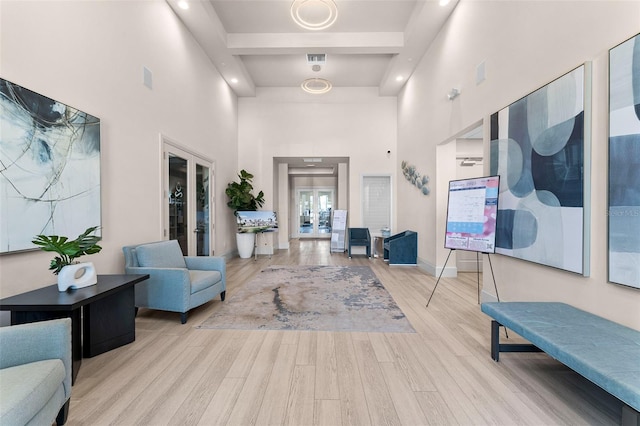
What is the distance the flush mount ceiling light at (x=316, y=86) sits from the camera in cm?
625

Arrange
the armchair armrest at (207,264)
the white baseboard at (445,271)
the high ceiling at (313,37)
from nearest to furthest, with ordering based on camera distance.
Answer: the armchair armrest at (207,264), the high ceiling at (313,37), the white baseboard at (445,271)

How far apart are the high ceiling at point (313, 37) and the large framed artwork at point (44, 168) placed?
300cm

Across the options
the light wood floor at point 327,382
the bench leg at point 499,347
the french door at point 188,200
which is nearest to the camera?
the light wood floor at point 327,382

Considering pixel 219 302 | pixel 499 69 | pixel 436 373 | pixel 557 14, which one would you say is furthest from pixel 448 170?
pixel 219 302

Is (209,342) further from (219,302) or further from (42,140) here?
(42,140)

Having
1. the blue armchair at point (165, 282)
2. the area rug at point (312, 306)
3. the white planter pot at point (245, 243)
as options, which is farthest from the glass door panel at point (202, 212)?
the blue armchair at point (165, 282)

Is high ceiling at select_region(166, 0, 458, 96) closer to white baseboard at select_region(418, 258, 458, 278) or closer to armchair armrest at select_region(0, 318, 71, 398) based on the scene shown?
white baseboard at select_region(418, 258, 458, 278)

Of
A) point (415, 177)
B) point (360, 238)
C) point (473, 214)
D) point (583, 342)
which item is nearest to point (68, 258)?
point (583, 342)

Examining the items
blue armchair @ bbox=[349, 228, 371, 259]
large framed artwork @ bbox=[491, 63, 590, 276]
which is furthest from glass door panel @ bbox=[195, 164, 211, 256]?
large framed artwork @ bbox=[491, 63, 590, 276]

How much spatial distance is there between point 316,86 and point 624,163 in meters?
5.70

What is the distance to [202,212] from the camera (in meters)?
5.66

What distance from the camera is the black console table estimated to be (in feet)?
6.30

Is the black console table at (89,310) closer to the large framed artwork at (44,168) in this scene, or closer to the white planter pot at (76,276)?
the white planter pot at (76,276)

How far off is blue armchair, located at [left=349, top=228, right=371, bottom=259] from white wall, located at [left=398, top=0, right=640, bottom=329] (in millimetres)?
1917
